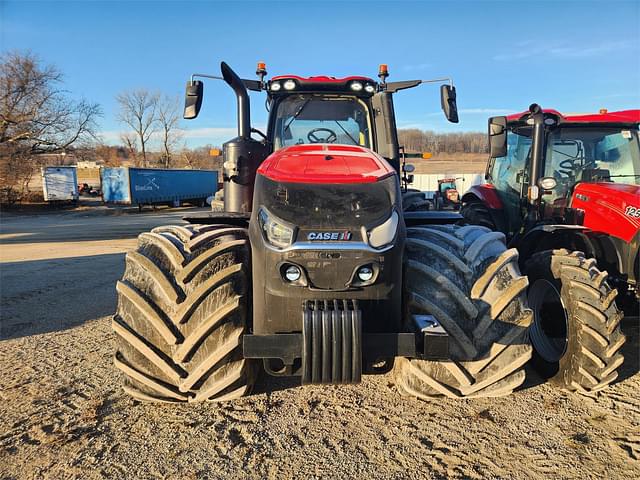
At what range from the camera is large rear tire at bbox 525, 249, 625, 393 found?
320 centimetres

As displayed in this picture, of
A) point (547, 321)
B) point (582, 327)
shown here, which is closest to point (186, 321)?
point (582, 327)

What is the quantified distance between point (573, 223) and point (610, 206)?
1.61ft

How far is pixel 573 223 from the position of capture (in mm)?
4578

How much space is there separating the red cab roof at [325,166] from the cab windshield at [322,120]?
41.9 inches

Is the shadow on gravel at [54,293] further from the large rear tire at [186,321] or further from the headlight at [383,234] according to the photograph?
the headlight at [383,234]

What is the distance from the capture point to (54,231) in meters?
16.3

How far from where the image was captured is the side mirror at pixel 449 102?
4141 mm

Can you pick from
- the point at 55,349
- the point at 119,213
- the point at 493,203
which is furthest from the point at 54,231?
the point at 493,203

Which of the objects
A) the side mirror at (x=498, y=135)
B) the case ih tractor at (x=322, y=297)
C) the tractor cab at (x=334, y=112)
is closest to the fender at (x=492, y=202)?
the side mirror at (x=498, y=135)

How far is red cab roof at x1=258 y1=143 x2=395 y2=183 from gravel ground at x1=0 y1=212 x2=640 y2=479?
1.55 m

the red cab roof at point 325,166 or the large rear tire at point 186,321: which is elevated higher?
the red cab roof at point 325,166

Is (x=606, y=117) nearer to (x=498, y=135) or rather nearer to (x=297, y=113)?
(x=498, y=135)

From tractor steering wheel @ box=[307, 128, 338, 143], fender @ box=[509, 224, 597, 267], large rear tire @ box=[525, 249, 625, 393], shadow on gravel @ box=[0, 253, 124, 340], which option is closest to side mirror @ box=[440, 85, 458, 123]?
tractor steering wheel @ box=[307, 128, 338, 143]

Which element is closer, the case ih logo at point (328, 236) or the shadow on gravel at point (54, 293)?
the case ih logo at point (328, 236)
